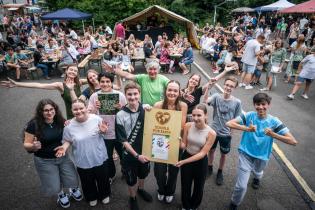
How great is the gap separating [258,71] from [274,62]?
0.89m

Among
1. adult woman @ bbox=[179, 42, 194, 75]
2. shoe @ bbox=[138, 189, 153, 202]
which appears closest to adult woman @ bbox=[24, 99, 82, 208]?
shoe @ bbox=[138, 189, 153, 202]

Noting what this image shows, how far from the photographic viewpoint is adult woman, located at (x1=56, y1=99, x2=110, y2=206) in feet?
11.0

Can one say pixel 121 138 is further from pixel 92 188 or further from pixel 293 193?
pixel 293 193

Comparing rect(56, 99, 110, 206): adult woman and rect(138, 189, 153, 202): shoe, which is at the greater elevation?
rect(56, 99, 110, 206): adult woman

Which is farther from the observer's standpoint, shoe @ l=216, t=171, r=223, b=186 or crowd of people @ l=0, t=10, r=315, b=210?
shoe @ l=216, t=171, r=223, b=186

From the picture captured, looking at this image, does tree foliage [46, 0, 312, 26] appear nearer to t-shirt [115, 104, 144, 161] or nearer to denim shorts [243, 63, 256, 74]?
denim shorts [243, 63, 256, 74]

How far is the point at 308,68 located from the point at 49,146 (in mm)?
8827

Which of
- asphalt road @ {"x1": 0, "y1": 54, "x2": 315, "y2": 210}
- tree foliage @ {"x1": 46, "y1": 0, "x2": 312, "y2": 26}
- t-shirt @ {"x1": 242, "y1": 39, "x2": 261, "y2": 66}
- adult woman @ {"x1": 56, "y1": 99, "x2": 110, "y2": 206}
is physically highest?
tree foliage @ {"x1": 46, "y1": 0, "x2": 312, "y2": 26}

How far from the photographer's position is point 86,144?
11.3ft

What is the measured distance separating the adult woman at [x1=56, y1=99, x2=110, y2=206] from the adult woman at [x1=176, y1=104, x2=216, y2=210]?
4.07ft

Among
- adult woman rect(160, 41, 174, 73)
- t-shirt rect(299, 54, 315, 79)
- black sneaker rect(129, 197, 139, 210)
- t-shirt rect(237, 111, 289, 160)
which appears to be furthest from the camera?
adult woman rect(160, 41, 174, 73)

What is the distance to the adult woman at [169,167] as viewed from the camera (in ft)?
11.5

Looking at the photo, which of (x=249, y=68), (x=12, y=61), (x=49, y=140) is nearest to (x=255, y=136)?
(x=49, y=140)

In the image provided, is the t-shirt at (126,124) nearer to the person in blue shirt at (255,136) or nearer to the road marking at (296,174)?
the person in blue shirt at (255,136)
